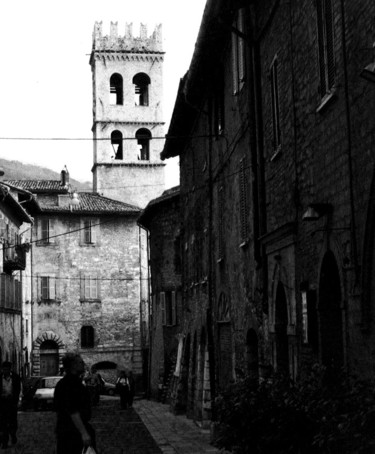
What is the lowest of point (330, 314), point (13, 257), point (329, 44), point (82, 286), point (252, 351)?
point (252, 351)

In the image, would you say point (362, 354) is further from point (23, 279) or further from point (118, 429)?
point (23, 279)

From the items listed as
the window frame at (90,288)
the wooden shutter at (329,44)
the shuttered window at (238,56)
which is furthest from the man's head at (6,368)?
the window frame at (90,288)

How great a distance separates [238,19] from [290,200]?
16.4 ft

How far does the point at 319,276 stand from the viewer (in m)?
9.98

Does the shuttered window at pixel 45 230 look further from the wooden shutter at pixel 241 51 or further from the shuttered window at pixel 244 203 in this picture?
the wooden shutter at pixel 241 51

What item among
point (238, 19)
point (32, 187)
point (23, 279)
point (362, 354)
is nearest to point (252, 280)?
point (238, 19)

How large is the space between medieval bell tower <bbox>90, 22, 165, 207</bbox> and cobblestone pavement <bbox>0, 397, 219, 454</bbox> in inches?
1316

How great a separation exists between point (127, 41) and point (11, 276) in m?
28.1

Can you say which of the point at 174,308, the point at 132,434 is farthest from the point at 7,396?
the point at 174,308

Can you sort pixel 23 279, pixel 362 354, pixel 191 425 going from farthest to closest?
1. pixel 23 279
2. pixel 191 425
3. pixel 362 354

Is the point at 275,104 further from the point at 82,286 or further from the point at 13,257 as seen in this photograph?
the point at 82,286

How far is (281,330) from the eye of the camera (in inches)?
500

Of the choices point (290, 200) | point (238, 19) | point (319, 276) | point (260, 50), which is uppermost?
point (238, 19)

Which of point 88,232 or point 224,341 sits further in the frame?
point 88,232
